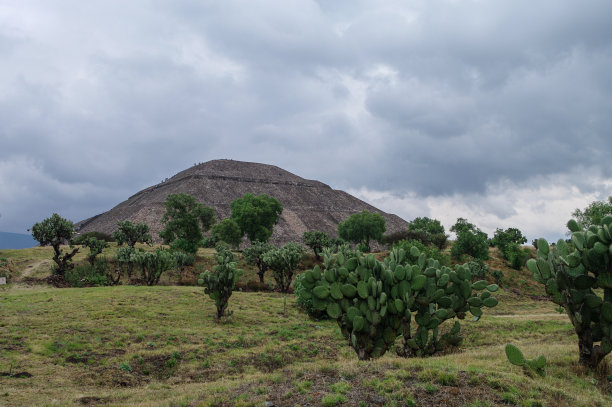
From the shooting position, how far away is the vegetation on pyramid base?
13734mm

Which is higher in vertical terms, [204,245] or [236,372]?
[204,245]

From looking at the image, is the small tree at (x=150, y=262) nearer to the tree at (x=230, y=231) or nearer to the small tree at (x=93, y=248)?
the small tree at (x=93, y=248)

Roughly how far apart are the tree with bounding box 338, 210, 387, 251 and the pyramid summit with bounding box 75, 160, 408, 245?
82.8 ft

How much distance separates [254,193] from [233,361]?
424 feet

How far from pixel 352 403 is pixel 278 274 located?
3144cm

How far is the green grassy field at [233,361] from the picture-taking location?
386 inches

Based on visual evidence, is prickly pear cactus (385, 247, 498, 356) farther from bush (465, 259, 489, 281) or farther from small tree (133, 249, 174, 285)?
bush (465, 259, 489, 281)

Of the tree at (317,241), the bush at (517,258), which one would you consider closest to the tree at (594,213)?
the bush at (517,258)

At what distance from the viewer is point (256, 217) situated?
2825 inches

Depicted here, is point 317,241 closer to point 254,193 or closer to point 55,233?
point 55,233

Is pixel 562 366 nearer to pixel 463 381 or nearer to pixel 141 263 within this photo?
pixel 463 381

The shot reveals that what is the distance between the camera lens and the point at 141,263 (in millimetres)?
37438

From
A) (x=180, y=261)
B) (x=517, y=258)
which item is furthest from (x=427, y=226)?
(x=180, y=261)

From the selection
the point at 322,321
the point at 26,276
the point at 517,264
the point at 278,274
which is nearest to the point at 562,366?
the point at 322,321
